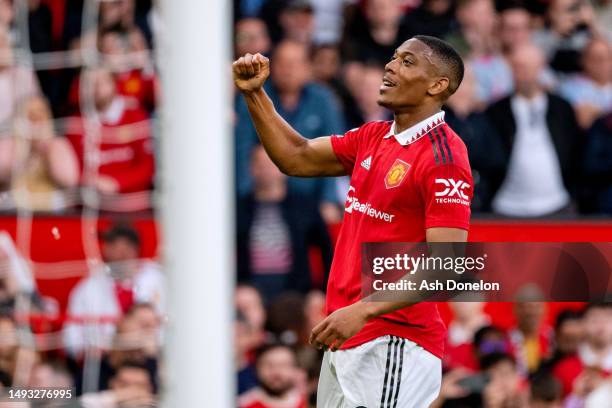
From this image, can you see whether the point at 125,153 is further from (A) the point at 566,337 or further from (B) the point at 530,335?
(A) the point at 566,337

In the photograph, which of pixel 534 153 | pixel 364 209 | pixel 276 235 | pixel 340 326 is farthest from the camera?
pixel 534 153

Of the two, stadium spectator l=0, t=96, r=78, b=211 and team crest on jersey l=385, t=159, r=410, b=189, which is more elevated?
stadium spectator l=0, t=96, r=78, b=211

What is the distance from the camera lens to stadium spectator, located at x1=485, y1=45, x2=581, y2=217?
908cm

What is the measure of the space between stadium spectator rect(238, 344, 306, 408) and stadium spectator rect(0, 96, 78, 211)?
2.09m

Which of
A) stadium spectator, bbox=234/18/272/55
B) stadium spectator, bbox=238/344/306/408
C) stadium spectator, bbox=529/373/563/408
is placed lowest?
stadium spectator, bbox=529/373/563/408

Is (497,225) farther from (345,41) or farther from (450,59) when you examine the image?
(450,59)

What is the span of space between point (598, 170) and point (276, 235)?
2347mm

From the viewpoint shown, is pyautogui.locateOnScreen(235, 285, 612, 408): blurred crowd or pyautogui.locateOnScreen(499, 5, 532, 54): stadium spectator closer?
pyautogui.locateOnScreen(235, 285, 612, 408): blurred crowd

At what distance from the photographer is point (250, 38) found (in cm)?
897

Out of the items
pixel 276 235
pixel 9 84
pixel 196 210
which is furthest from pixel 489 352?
pixel 196 210

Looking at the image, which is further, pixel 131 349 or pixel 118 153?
pixel 118 153

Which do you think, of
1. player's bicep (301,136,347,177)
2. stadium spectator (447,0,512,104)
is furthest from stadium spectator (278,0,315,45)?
player's bicep (301,136,347,177)

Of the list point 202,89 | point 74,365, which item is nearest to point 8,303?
point 74,365

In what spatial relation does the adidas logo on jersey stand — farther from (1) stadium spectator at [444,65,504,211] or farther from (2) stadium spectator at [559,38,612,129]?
(2) stadium spectator at [559,38,612,129]
